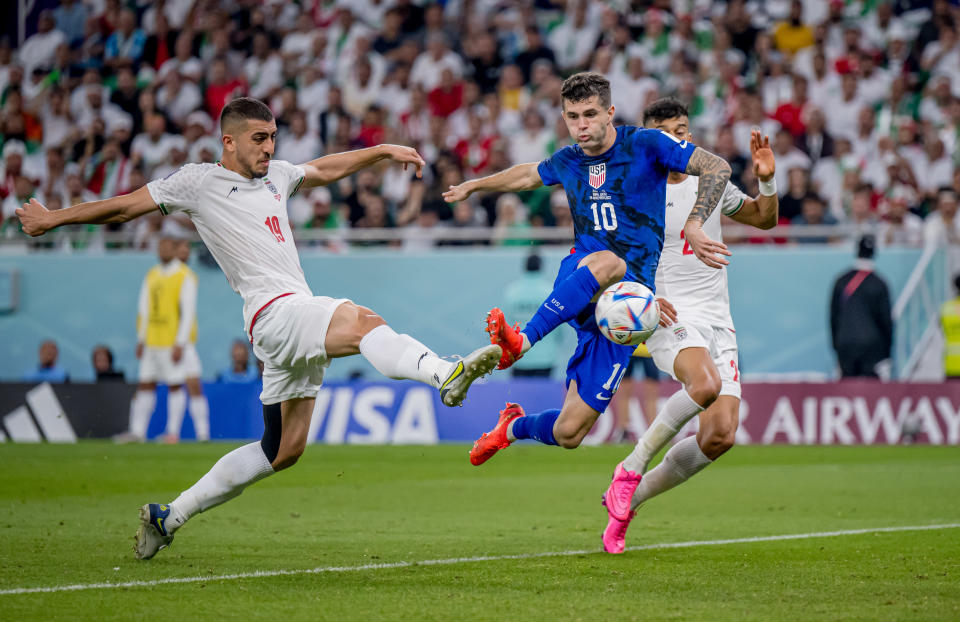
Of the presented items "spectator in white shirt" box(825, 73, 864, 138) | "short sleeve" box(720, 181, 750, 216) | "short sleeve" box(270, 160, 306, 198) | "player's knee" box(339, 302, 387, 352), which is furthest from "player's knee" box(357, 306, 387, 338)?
"spectator in white shirt" box(825, 73, 864, 138)

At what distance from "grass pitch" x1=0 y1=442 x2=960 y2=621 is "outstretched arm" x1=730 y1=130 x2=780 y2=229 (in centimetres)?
195

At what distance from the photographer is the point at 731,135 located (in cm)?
1727

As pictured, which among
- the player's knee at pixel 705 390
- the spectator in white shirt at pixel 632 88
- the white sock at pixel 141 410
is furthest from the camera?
the spectator in white shirt at pixel 632 88

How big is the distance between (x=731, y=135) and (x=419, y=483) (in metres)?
7.76

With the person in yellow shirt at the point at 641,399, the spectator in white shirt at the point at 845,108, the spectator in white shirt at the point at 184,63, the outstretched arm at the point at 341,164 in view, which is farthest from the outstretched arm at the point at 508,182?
the spectator in white shirt at the point at 184,63

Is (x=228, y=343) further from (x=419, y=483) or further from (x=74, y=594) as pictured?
(x=74, y=594)

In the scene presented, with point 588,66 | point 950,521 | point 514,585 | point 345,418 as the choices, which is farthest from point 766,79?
point 514,585

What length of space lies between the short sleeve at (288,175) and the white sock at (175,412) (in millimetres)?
10054

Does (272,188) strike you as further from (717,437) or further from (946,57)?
(946,57)

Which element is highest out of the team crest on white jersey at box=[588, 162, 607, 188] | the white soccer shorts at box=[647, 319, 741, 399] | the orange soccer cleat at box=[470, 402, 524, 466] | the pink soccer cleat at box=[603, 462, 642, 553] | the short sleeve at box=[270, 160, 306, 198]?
the short sleeve at box=[270, 160, 306, 198]

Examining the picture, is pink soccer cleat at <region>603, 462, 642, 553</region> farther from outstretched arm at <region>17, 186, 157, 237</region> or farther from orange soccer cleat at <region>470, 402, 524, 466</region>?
outstretched arm at <region>17, 186, 157, 237</region>

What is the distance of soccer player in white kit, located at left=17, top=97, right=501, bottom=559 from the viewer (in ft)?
21.4

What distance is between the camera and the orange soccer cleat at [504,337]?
6562 millimetres

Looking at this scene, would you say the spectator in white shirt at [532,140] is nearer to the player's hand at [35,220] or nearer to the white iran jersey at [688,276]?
the white iran jersey at [688,276]
